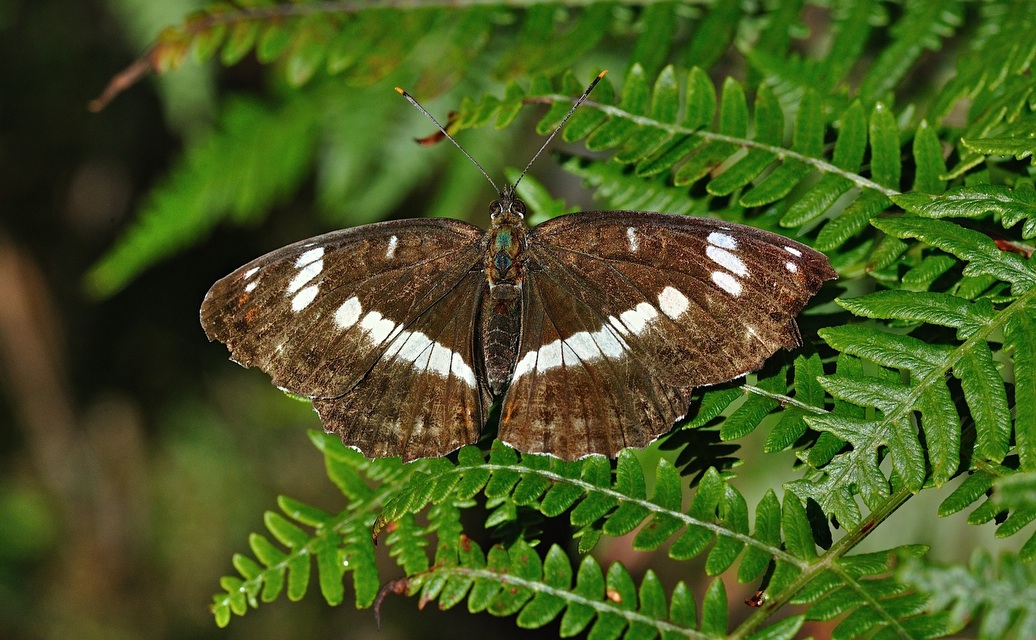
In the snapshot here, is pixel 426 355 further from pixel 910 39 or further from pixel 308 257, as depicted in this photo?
pixel 910 39

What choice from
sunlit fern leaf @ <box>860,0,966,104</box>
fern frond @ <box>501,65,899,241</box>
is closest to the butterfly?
fern frond @ <box>501,65,899,241</box>

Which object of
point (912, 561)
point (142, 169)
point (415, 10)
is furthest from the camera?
point (142, 169)

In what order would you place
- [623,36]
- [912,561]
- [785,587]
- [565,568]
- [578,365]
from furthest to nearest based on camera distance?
[623,36]
[578,365]
[565,568]
[785,587]
[912,561]

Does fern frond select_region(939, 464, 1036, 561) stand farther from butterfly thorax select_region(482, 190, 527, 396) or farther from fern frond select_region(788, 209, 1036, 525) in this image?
butterfly thorax select_region(482, 190, 527, 396)

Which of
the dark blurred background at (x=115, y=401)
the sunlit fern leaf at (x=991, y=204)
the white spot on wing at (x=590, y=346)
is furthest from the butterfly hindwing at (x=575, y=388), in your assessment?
the dark blurred background at (x=115, y=401)

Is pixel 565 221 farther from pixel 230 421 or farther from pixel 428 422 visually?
pixel 230 421

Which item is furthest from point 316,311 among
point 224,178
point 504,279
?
point 224,178

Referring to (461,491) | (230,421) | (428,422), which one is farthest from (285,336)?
(230,421)
